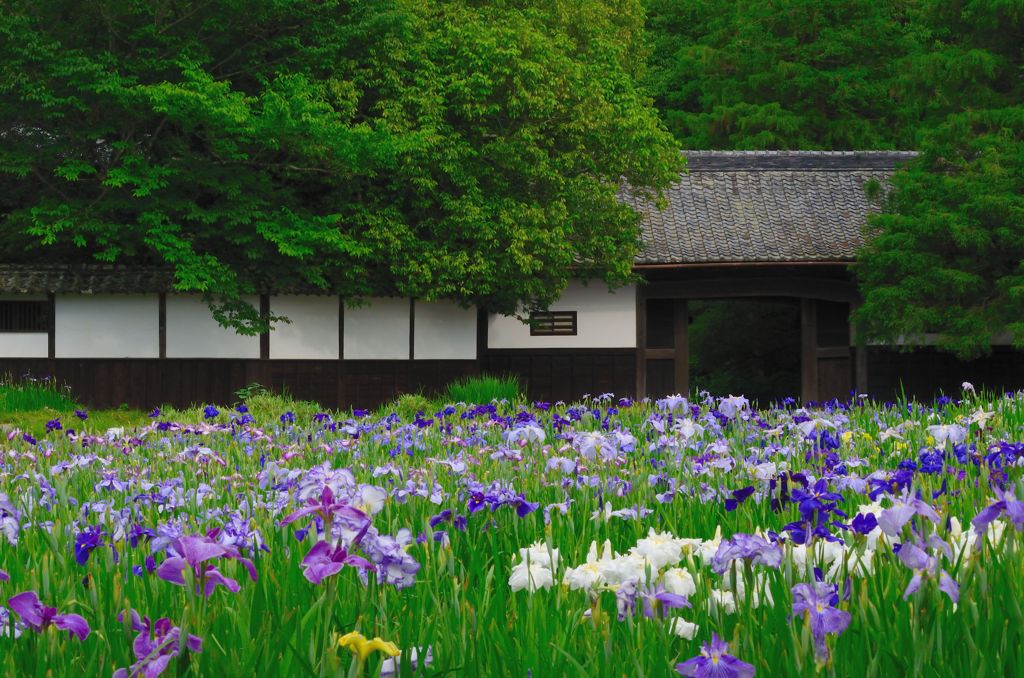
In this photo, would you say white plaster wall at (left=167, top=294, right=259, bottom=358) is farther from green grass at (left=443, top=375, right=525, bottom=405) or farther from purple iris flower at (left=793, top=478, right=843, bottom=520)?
purple iris flower at (left=793, top=478, right=843, bottom=520)

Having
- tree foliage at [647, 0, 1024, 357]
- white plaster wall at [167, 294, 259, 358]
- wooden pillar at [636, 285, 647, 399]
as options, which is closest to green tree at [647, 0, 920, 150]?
tree foliage at [647, 0, 1024, 357]

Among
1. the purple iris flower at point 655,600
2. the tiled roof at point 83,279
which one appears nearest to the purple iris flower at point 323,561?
the purple iris flower at point 655,600

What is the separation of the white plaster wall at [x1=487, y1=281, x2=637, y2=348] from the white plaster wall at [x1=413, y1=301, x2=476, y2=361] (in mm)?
610

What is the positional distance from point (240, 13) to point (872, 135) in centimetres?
1909

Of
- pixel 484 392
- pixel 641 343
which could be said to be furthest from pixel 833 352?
pixel 484 392

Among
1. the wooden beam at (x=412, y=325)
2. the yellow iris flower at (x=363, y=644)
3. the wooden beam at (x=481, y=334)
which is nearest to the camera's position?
the yellow iris flower at (x=363, y=644)

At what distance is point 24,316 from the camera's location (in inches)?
795

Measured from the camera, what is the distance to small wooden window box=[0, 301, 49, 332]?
2011 centimetres

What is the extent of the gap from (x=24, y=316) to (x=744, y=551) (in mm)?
20453

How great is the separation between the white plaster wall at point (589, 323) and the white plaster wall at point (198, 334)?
482 cm

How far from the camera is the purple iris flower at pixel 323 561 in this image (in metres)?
1.95

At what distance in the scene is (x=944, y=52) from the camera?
65.3ft

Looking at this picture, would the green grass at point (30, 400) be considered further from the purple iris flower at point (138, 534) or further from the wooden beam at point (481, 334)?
the purple iris flower at point (138, 534)

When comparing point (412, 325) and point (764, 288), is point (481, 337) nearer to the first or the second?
point (412, 325)
